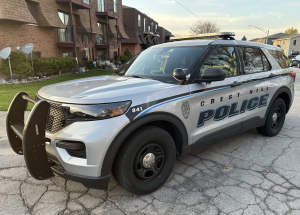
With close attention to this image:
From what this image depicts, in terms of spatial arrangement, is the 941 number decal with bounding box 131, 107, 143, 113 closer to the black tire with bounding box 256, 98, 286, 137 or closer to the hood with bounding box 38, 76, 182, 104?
the hood with bounding box 38, 76, 182, 104

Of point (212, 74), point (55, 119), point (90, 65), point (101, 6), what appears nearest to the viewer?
point (55, 119)

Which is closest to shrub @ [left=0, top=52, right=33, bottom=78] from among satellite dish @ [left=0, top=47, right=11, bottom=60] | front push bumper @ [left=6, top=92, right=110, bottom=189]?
satellite dish @ [left=0, top=47, right=11, bottom=60]

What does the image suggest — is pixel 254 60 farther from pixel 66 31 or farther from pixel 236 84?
pixel 66 31

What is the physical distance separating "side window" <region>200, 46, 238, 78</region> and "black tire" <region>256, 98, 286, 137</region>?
137 centimetres

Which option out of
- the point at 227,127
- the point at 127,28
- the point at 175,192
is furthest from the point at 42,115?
the point at 127,28

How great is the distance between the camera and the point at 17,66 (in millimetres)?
12062

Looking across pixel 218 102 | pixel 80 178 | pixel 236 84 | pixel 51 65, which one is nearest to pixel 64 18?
pixel 51 65

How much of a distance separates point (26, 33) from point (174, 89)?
14780 mm

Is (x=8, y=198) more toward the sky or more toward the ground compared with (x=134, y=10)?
more toward the ground

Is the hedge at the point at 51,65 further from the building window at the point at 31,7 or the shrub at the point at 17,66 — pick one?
the building window at the point at 31,7

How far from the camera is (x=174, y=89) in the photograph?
270cm

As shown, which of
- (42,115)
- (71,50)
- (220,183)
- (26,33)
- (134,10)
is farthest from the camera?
(134,10)

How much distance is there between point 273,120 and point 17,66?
12.2 meters

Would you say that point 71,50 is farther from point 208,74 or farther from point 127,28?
point 127,28
